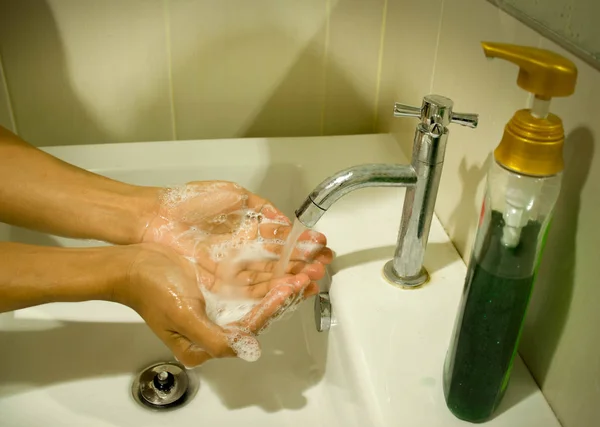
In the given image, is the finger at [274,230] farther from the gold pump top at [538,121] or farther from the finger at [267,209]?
the gold pump top at [538,121]

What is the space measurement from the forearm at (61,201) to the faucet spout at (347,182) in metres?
0.24

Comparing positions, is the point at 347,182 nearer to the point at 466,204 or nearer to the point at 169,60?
the point at 466,204

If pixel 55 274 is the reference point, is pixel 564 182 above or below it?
above

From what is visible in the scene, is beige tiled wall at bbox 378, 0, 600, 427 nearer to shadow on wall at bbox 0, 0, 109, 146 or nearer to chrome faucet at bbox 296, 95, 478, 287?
chrome faucet at bbox 296, 95, 478, 287

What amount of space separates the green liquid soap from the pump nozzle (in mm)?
83

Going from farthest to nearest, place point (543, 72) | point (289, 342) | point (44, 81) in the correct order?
1. point (44, 81)
2. point (289, 342)
3. point (543, 72)

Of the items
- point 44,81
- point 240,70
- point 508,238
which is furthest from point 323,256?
point 44,81

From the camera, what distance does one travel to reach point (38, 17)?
0.76 meters

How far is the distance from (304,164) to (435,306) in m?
0.29

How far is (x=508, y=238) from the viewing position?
385 mm

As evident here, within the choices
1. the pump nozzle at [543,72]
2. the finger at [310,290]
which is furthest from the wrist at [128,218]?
the pump nozzle at [543,72]

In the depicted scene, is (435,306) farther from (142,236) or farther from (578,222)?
(142,236)

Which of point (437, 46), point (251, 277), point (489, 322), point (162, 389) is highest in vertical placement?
point (437, 46)

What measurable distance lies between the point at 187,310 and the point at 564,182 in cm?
31
